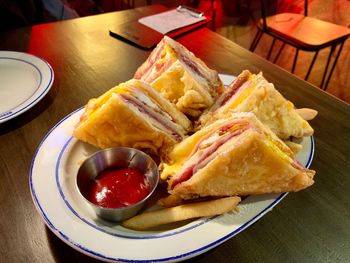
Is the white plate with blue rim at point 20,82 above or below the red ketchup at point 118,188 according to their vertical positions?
below

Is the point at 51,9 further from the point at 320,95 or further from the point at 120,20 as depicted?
the point at 320,95

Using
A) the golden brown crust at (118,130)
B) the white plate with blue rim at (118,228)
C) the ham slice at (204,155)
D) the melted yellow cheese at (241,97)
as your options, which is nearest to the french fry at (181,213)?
the white plate with blue rim at (118,228)

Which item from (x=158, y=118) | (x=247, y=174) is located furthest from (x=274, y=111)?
(x=158, y=118)

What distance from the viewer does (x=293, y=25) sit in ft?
16.0

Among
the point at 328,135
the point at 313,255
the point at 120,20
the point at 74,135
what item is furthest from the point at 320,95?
the point at 120,20

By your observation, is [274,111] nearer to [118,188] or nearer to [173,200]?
[173,200]

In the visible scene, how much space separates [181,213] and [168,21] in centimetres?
274

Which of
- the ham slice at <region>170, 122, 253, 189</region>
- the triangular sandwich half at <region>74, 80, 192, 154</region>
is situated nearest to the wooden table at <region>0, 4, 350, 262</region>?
the ham slice at <region>170, 122, 253, 189</region>

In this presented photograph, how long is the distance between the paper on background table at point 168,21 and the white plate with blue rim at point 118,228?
7.40ft

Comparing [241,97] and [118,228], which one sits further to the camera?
[241,97]

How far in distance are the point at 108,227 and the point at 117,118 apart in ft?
1.96

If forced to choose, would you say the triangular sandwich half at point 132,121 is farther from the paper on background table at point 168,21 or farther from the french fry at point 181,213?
the paper on background table at point 168,21

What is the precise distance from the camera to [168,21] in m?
3.82

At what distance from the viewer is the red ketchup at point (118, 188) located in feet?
5.42
